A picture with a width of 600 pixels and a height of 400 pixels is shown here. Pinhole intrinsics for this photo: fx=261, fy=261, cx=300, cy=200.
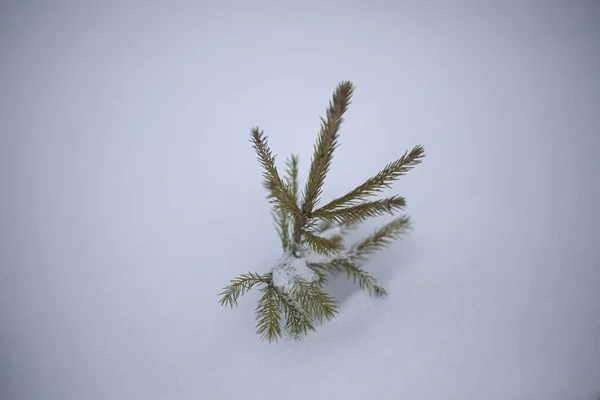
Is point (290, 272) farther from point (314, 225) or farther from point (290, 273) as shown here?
point (314, 225)

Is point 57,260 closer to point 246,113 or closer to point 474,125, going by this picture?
point 246,113

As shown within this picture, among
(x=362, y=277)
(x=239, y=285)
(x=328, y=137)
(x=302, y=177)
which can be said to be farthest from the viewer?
(x=302, y=177)

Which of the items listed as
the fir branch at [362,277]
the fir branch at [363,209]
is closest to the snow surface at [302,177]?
the fir branch at [362,277]

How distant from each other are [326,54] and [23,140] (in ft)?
9.56

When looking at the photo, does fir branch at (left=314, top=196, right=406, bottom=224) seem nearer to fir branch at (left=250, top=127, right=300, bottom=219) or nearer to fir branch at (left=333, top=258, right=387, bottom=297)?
fir branch at (left=250, top=127, right=300, bottom=219)

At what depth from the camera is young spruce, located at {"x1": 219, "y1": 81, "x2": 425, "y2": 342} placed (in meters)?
0.91

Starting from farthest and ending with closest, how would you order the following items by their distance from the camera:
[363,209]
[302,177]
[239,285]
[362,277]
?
[302,177], [362,277], [239,285], [363,209]

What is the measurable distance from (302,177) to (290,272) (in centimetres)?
77

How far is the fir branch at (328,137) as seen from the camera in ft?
2.48

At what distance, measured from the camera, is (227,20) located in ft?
10.9

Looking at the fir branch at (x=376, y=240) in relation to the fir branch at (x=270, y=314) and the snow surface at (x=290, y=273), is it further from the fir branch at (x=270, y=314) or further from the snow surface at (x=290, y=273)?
the fir branch at (x=270, y=314)

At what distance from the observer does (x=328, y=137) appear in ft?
2.77

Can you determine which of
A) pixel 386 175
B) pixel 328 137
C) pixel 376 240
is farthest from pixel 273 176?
pixel 376 240

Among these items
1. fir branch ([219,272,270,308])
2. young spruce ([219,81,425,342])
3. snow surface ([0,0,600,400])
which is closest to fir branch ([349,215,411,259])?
young spruce ([219,81,425,342])
